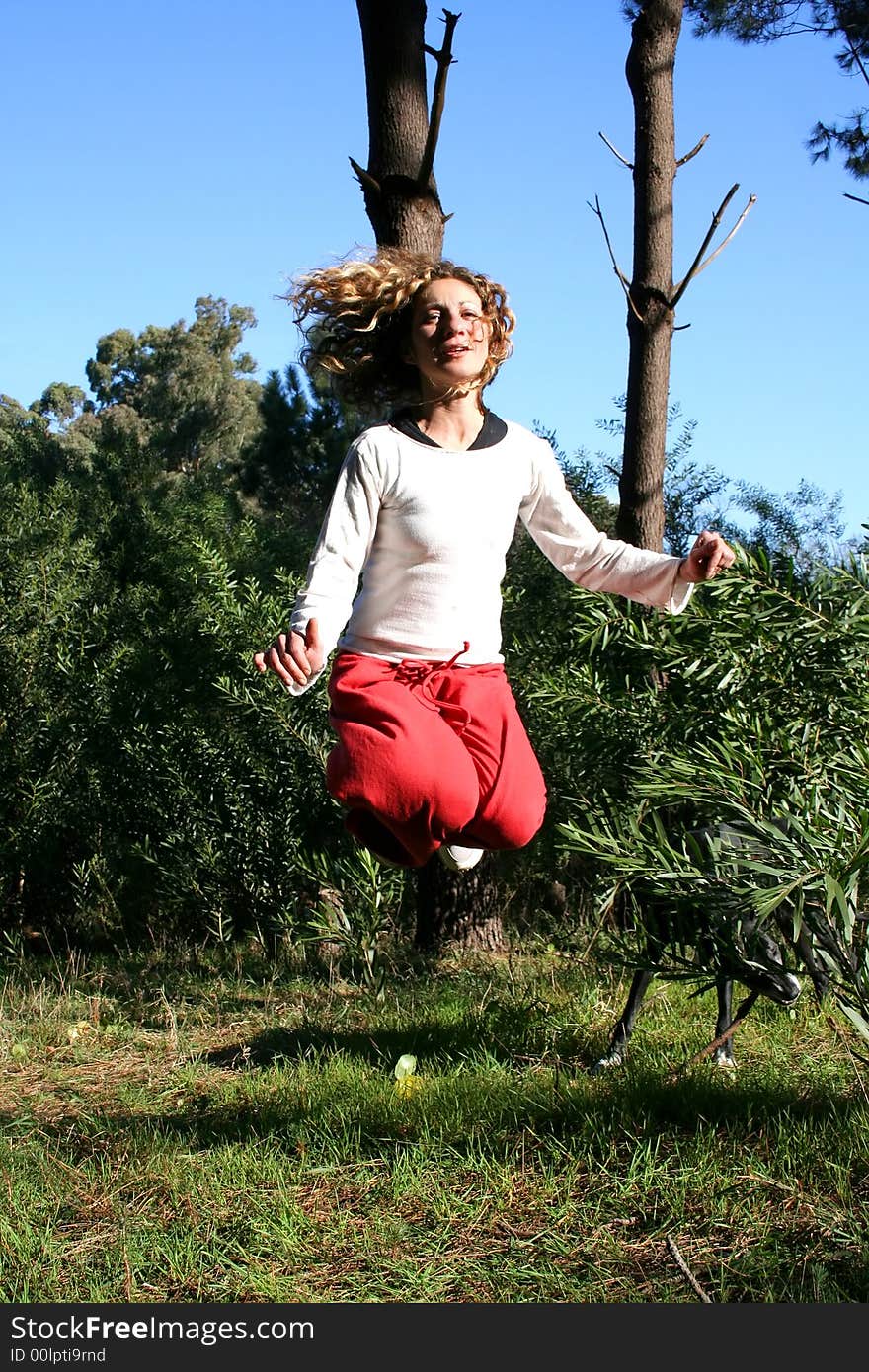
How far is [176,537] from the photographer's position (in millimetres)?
7324

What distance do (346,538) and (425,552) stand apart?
8.2 inches

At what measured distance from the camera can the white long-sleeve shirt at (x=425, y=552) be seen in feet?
10.7

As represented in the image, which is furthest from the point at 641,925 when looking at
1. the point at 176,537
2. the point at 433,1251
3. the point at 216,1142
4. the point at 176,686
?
the point at 176,537

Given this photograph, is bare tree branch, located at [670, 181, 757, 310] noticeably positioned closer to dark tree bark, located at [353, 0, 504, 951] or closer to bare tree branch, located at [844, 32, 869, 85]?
dark tree bark, located at [353, 0, 504, 951]

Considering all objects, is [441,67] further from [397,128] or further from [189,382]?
[189,382]

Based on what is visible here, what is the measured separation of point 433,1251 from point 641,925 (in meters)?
0.98

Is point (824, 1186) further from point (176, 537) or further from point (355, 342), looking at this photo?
point (176, 537)

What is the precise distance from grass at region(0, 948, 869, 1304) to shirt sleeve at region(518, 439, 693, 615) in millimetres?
1156

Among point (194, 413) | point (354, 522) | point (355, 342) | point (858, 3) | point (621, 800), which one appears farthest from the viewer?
point (194, 413)

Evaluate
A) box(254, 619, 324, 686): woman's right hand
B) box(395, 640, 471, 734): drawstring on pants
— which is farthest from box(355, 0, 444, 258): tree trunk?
box(254, 619, 324, 686): woman's right hand

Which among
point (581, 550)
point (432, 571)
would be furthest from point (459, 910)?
point (432, 571)

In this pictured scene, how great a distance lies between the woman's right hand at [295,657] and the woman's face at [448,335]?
83cm

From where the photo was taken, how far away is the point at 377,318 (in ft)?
11.5

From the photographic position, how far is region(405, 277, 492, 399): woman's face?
3.34m
